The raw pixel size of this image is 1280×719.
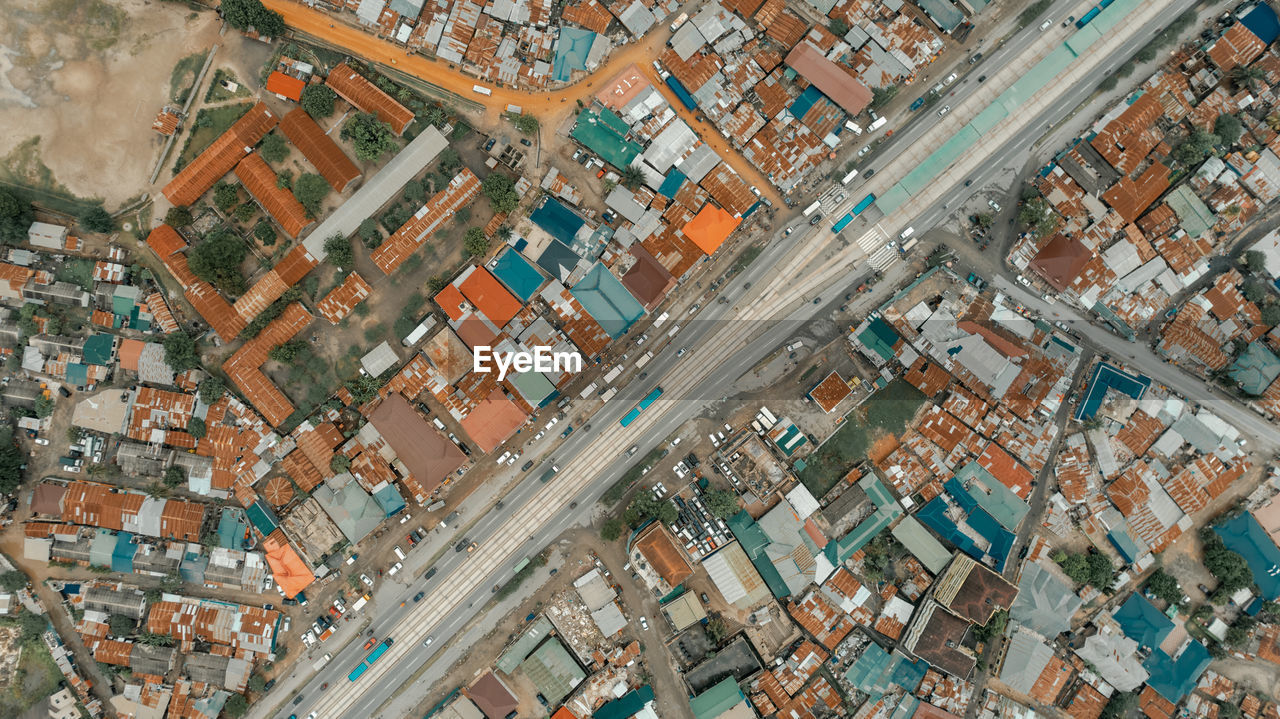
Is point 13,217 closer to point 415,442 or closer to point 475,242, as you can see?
point 415,442

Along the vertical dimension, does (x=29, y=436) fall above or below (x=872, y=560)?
above

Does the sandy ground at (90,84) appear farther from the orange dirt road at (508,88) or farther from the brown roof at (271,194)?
the orange dirt road at (508,88)

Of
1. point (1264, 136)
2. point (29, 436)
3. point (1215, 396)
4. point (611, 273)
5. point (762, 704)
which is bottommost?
point (1215, 396)

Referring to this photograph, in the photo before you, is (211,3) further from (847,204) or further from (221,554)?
(847,204)

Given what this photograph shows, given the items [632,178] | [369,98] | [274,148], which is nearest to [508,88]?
[369,98]

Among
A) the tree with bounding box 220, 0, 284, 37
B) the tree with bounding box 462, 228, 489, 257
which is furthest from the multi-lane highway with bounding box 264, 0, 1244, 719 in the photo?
the tree with bounding box 220, 0, 284, 37

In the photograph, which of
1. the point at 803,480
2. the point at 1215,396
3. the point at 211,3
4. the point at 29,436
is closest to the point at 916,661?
the point at 803,480

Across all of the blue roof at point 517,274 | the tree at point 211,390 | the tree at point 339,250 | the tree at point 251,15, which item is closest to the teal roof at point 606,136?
the blue roof at point 517,274
